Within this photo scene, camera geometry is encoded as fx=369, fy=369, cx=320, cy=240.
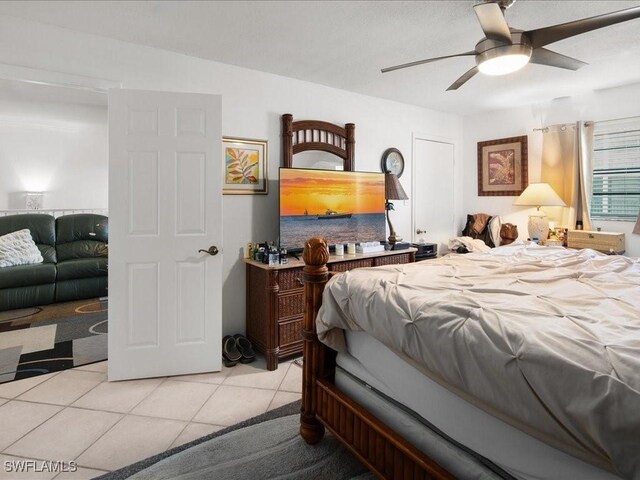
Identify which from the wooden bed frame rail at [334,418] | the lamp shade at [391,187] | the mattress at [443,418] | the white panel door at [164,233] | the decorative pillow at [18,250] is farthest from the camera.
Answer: the decorative pillow at [18,250]

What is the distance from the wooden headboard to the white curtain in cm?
232

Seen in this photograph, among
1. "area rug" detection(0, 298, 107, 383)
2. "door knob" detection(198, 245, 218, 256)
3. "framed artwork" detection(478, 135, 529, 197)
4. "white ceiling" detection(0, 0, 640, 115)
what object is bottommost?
"area rug" detection(0, 298, 107, 383)

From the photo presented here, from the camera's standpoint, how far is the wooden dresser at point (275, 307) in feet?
9.78

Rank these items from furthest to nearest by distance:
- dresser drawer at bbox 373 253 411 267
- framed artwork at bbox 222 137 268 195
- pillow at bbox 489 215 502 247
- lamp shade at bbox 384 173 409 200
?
pillow at bbox 489 215 502 247 < lamp shade at bbox 384 173 409 200 < dresser drawer at bbox 373 253 411 267 < framed artwork at bbox 222 137 268 195

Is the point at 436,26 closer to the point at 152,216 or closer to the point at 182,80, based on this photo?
the point at 182,80

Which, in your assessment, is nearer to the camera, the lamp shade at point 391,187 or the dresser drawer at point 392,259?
the dresser drawer at point 392,259

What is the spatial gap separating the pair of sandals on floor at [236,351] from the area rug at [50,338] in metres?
1.02

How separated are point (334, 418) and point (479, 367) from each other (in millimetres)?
908

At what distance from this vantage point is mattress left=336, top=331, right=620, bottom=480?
0.99 metres

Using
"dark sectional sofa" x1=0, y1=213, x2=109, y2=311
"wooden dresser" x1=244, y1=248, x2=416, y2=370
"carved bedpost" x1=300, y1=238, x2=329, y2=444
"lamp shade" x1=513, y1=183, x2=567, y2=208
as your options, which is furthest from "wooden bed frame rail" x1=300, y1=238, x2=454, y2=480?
"dark sectional sofa" x1=0, y1=213, x2=109, y2=311

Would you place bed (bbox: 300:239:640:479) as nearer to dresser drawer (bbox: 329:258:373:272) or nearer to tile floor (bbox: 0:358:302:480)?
tile floor (bbox: 0:358:302:480)

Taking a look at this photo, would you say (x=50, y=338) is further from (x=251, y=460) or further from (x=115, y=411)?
(x=251, y=460)

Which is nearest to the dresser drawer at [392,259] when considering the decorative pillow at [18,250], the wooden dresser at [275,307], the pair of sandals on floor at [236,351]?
the wooden dresser at [275,307]

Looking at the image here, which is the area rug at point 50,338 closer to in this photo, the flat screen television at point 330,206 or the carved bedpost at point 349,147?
the flat screen television at point 330,206
